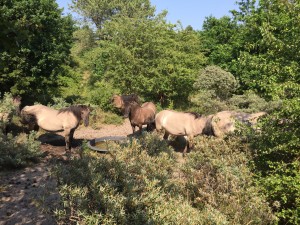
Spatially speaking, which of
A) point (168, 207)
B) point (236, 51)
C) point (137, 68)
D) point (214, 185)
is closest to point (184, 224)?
point (168, 207)

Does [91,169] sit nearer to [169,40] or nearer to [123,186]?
[123,186]

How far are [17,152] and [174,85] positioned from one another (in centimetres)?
1333

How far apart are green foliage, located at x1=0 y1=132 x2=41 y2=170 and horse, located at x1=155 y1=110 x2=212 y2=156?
4.64 meters

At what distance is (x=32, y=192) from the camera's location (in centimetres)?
716

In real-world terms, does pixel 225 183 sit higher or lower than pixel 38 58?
lower

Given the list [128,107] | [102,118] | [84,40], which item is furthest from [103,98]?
[84,40]

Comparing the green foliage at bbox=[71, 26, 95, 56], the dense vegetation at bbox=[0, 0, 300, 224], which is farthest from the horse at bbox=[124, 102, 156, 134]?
the green foliage at bbox=[71, 26, 95, 56]

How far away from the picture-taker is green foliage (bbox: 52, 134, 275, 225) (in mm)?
3918

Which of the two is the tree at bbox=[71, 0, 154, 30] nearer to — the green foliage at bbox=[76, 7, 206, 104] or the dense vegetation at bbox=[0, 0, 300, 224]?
the dense vegetation at bbox=[0, 0, 300, 224]

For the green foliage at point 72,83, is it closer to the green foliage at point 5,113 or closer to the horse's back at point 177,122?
the green foliage at point 5,113

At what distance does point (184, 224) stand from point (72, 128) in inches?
275

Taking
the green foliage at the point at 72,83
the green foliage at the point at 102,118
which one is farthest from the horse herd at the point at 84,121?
the green foliage at the point at 72,83

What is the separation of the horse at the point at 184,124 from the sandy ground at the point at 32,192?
381 cm

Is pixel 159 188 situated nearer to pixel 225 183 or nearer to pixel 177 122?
pixel 225 183
